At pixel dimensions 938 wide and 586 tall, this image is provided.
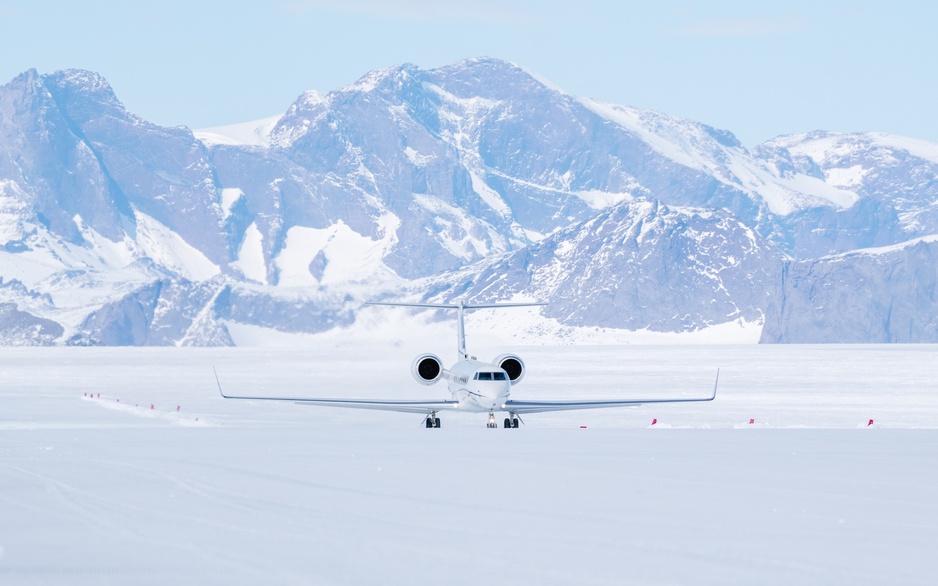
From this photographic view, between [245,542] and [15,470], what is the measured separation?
1233cm

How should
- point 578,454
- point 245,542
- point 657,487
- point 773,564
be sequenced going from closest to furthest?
point 773,564 → point 245,542 → point 657,487 → point 578,454

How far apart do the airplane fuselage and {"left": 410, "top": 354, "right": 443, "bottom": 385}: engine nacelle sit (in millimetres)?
2484

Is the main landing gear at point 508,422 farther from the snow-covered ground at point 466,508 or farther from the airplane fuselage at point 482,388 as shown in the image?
the snow-covered ground at point 466,508

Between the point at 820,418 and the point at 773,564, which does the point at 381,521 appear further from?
the point at 820,418

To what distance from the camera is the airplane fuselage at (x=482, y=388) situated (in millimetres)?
53031

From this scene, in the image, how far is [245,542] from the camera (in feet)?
64.4

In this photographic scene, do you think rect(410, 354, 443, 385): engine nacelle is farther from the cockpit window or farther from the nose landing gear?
the cockpit window

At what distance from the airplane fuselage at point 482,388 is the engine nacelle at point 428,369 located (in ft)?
8.15

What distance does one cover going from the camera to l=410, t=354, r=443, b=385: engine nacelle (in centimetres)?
5781

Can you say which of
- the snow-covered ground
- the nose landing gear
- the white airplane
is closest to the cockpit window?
the white airplane

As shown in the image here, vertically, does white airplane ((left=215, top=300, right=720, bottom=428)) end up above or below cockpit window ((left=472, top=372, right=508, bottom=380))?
below

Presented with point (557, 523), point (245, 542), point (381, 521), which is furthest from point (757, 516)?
point (245, 542)

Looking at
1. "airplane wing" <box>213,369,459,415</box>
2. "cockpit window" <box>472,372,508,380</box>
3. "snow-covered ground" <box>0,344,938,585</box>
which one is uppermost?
"snow-covered ground" <box>0,344,938,585</box>

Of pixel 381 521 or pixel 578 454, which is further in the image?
pixel 578 454
